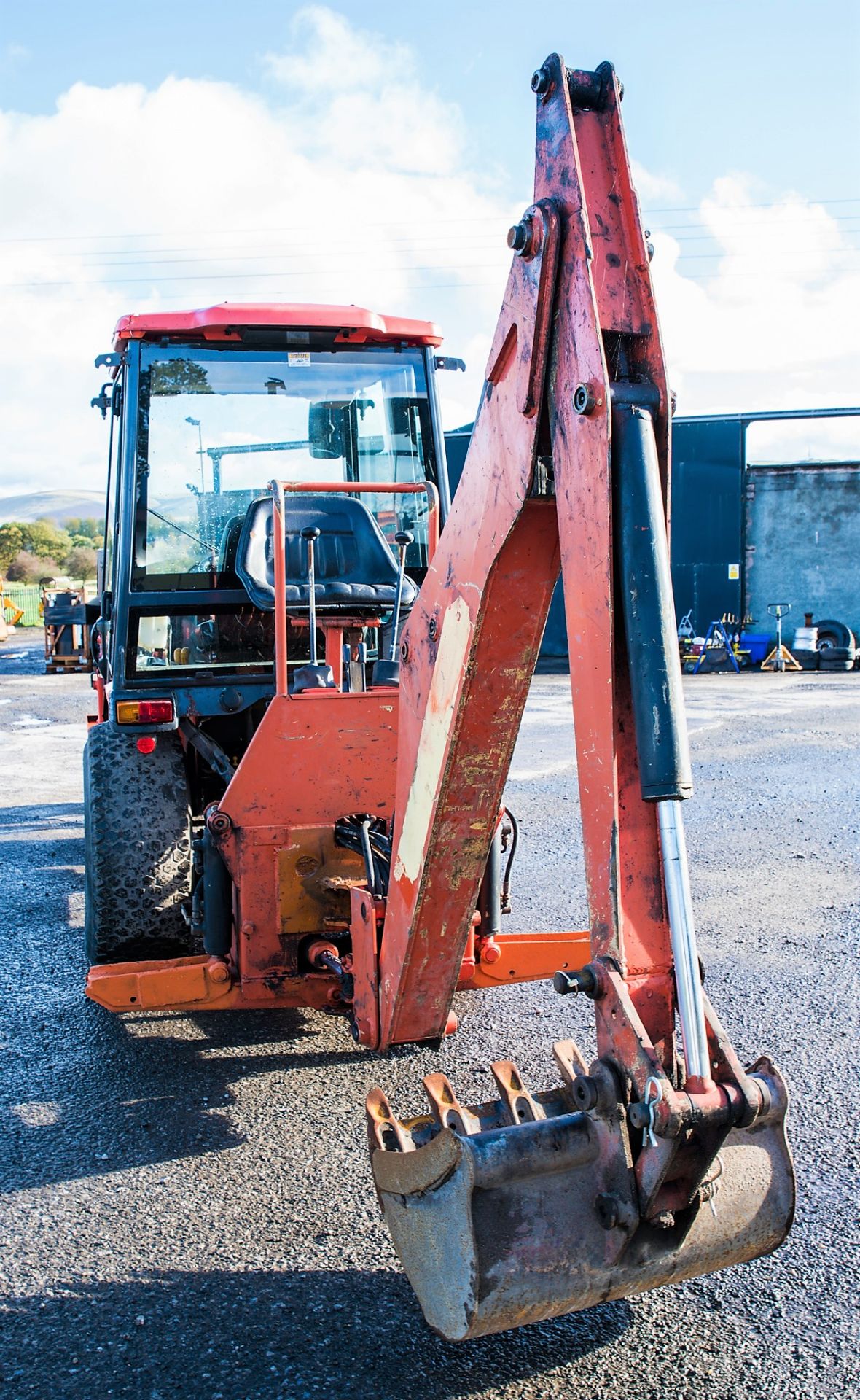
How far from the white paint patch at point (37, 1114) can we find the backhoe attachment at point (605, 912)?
158cm

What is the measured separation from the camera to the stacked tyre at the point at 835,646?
22.3m

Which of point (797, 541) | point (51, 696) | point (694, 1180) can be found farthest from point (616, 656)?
point (797, 541)

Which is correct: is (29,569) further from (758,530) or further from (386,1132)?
(386,1132)

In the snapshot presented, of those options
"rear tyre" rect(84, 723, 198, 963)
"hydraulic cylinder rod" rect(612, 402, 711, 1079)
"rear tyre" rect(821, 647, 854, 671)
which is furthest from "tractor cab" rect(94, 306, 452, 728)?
"rear tyre" rect(821, 647, 854, 671)

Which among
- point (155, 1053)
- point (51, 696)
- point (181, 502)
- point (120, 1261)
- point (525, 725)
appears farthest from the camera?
point (51, 696)

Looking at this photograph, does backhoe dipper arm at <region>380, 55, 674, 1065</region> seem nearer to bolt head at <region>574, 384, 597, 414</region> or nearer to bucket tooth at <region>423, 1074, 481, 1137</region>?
bolt head at <region>574, 384, 597, 414</region>

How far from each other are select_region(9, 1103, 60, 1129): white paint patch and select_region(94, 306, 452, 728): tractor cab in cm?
139

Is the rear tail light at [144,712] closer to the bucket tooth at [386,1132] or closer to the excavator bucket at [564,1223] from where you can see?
the bucket tooth at [386,1132]

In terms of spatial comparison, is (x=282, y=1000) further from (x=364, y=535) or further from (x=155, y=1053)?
(x=364, y=535)

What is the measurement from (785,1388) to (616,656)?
1.56 m

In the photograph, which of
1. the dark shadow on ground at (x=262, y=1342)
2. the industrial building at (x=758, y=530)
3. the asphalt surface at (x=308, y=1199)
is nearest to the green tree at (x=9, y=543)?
the industrial building at (x=758, y=530)

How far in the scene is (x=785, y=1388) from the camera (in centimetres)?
238

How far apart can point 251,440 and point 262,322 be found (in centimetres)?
49

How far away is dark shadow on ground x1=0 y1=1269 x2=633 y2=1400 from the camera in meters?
2.40
